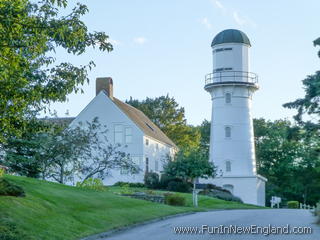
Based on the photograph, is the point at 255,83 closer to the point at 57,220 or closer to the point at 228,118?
the point at 228,118

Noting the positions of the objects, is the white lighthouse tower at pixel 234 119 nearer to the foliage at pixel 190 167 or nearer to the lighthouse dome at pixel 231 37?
the lighthouse dome at pixel 231 37

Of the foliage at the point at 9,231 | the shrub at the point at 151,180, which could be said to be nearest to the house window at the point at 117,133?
the shrub at the point at 151,180

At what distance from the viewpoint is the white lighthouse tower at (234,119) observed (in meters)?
51.7

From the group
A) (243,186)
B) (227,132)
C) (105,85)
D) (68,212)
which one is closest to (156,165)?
(227,132)

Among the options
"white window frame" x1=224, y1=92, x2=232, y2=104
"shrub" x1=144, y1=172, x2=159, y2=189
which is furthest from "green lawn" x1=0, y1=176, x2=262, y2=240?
"white window frame" x1=224, y1=92, x2=232, y2=104

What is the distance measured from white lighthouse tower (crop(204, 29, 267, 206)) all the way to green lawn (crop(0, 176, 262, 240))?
24.6 metres

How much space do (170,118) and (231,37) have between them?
2165 cm

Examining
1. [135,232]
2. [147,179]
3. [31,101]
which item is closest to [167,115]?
[147,179]

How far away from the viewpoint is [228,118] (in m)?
52.9

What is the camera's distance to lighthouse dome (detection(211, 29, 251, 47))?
2050 inches

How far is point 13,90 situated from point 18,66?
52 cm

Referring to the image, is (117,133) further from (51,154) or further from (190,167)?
(51,154)

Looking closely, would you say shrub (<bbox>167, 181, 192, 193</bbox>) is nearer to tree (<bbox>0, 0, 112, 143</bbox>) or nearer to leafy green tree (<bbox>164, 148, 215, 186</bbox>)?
leafy green tree (<bbox>164, 148, 215, 186</bbox>)

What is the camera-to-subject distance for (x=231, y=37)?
171 feet
